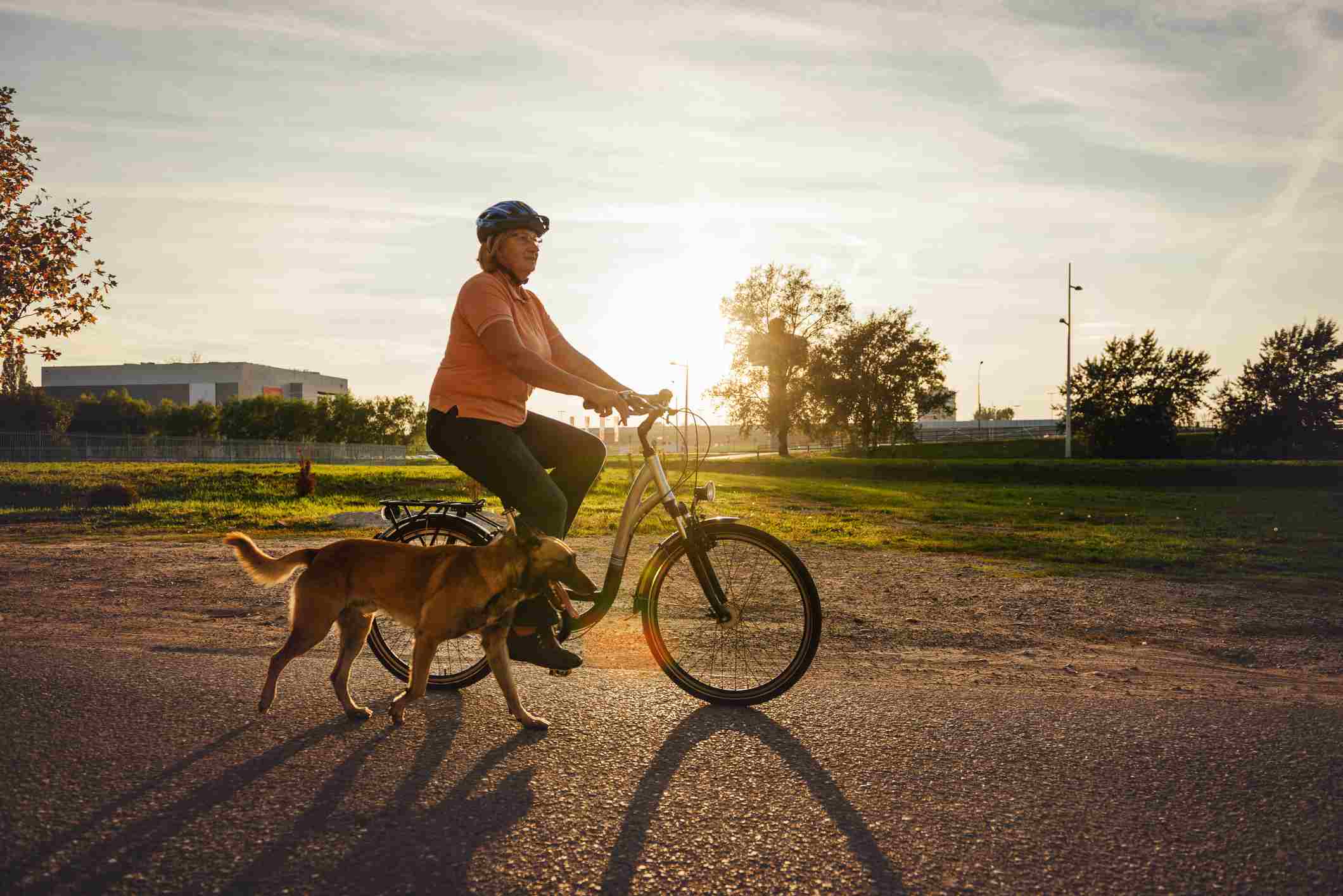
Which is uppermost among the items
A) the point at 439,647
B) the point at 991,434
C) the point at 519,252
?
the point at 991,434

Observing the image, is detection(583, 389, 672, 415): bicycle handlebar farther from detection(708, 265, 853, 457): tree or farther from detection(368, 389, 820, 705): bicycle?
detection(708, 265, 853, 457): tree

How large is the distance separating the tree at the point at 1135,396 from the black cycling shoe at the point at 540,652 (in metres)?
57.0

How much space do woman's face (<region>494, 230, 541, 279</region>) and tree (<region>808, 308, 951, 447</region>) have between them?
5702cm

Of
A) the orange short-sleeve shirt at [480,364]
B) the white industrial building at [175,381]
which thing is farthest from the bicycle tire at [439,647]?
the white industrial building at [175,381]

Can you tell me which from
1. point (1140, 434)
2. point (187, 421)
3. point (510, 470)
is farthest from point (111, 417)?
point (510, 470)

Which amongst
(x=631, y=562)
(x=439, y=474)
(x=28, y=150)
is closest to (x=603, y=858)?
(x=631, y=562)

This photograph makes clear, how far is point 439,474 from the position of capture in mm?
31766

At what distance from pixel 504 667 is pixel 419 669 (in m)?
0.38

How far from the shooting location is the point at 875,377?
61.1 meters

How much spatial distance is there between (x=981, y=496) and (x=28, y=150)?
79.1ft

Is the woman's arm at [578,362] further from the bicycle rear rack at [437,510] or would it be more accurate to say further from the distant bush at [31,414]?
the distant bush at [31,414]

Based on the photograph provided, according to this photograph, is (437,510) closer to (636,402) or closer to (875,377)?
(636,402)

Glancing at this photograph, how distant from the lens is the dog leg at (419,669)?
12.7ft

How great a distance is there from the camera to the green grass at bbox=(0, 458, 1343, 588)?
12.3m
